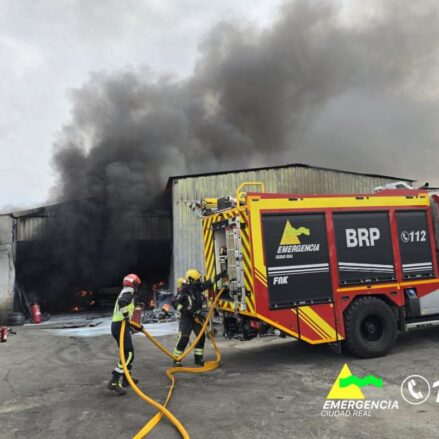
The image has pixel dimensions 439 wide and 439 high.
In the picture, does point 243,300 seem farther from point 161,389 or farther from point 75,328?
point 75,328

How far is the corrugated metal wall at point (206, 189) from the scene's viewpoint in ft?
45.5

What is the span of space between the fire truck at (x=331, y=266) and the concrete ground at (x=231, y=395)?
0.57 metres

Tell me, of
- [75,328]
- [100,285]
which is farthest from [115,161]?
[75,328]

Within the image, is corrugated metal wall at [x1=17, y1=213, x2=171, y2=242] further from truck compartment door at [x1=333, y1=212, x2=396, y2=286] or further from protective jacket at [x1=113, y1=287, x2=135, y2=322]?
protective jacket at [x1=113, y1=287, x2=135, y2=322]

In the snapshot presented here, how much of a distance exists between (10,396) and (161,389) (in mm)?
1963

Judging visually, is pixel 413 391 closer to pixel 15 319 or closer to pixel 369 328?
pixel 369 328

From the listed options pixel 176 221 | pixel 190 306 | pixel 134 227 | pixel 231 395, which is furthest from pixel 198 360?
pixel 134 227

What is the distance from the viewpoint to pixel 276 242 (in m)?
5.86

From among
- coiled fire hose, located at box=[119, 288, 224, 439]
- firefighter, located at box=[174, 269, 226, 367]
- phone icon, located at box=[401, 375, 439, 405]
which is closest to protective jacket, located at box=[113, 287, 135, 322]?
coiled fire hose, located at box=[119, 288, 224, 439]

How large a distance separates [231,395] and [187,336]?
176 cm

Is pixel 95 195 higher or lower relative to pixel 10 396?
higher

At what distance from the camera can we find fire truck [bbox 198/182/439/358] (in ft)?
19.0

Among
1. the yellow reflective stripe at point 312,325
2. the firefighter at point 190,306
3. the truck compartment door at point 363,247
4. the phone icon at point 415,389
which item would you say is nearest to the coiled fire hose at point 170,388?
the firefighter at point 190,306

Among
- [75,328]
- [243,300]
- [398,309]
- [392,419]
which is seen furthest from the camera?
[75,328]
